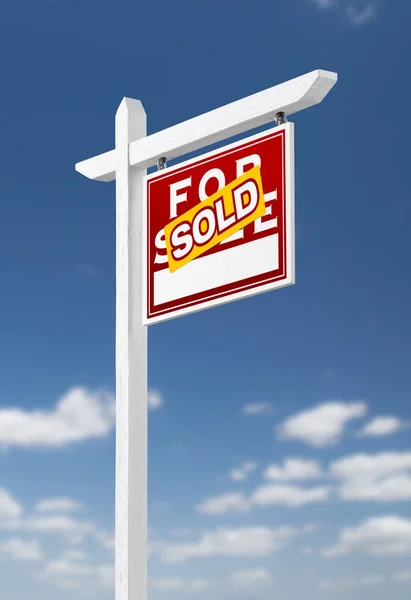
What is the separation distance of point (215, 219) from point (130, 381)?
0.82 m

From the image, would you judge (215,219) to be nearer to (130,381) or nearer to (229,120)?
(229,120)

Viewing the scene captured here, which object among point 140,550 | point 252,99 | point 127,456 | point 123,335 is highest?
point 252,99

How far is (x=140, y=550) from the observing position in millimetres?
4984

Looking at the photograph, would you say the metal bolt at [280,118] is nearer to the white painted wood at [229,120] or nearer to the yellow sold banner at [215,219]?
the white painted wood at [229,120]

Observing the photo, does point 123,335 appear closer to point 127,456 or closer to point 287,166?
point 127,456

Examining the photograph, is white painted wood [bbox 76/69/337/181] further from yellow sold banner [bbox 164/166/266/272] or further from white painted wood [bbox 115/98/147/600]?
yellow sold banner [bbox 164/166/266/272]

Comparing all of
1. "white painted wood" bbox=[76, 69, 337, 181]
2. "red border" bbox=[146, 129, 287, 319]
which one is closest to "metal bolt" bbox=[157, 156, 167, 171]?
"white painted wood" bbox=[76, 69, 337, 181]

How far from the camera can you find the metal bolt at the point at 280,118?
4.85 metres

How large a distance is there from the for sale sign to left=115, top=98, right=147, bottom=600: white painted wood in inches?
4.3

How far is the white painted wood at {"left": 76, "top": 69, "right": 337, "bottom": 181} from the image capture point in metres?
4.76

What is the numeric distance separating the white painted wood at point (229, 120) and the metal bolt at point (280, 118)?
0.02m

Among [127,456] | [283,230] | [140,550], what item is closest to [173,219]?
[283,230]

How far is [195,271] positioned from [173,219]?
28cm

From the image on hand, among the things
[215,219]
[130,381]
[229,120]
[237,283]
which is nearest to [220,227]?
[215,219]
